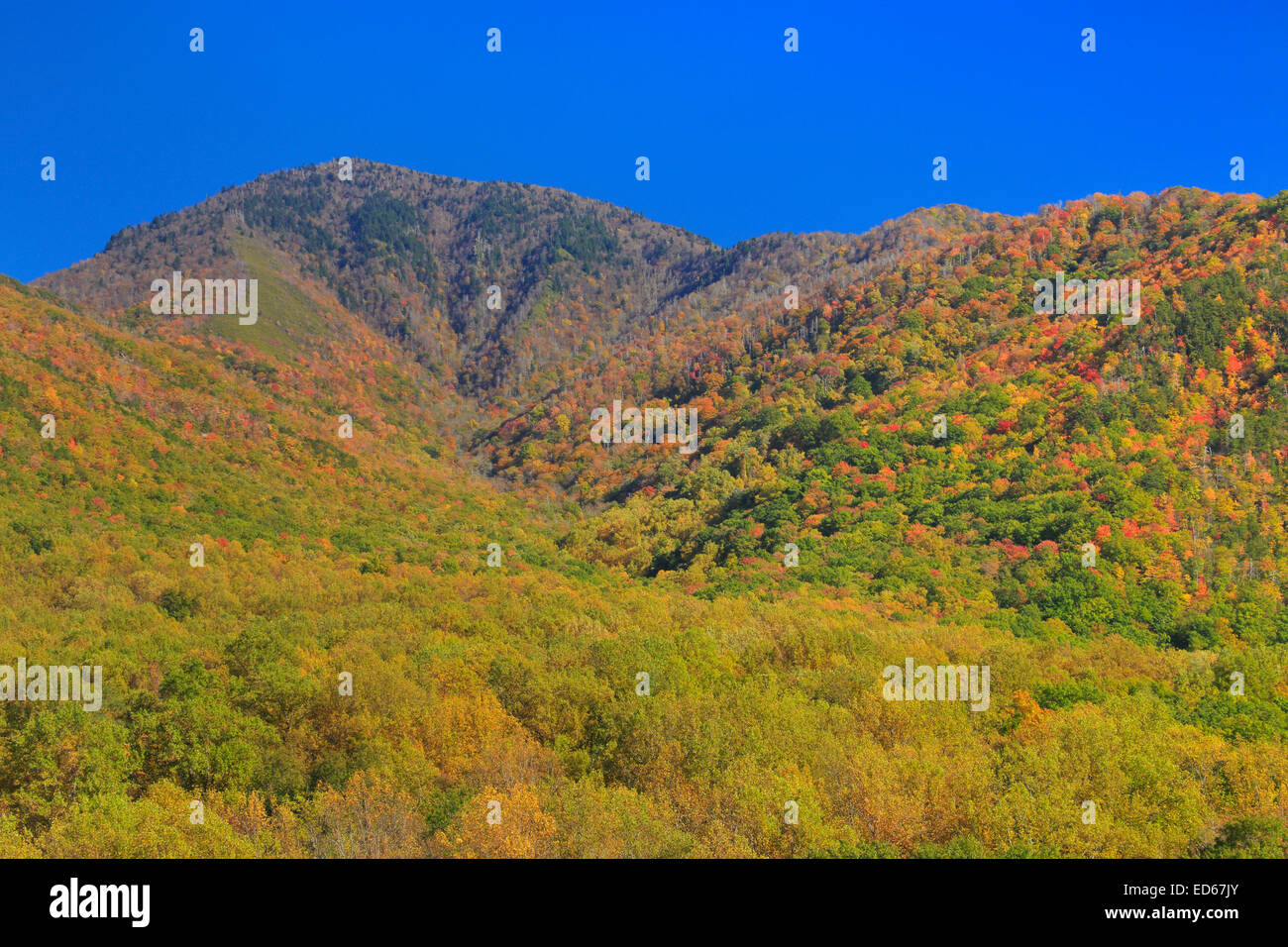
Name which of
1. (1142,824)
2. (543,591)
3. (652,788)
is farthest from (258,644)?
(1142,824)

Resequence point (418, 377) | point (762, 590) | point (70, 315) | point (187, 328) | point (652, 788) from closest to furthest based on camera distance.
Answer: point (652, 788) < point (762, 590) < point (70, 315) < point (187, 328) < point (418, 377)

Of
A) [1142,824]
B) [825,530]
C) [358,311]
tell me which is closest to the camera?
[1142,824]

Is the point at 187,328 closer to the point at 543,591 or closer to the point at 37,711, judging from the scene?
the point at 543,591

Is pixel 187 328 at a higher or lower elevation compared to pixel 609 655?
higher

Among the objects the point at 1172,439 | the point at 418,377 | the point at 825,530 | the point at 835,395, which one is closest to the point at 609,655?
the point at 825,530

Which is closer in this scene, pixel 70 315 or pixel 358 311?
pixel 70 315

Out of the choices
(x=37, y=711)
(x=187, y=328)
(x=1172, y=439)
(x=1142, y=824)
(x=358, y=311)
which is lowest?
(x=1142, y=824)

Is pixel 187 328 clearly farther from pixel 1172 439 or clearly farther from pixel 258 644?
pixel 1172 439
